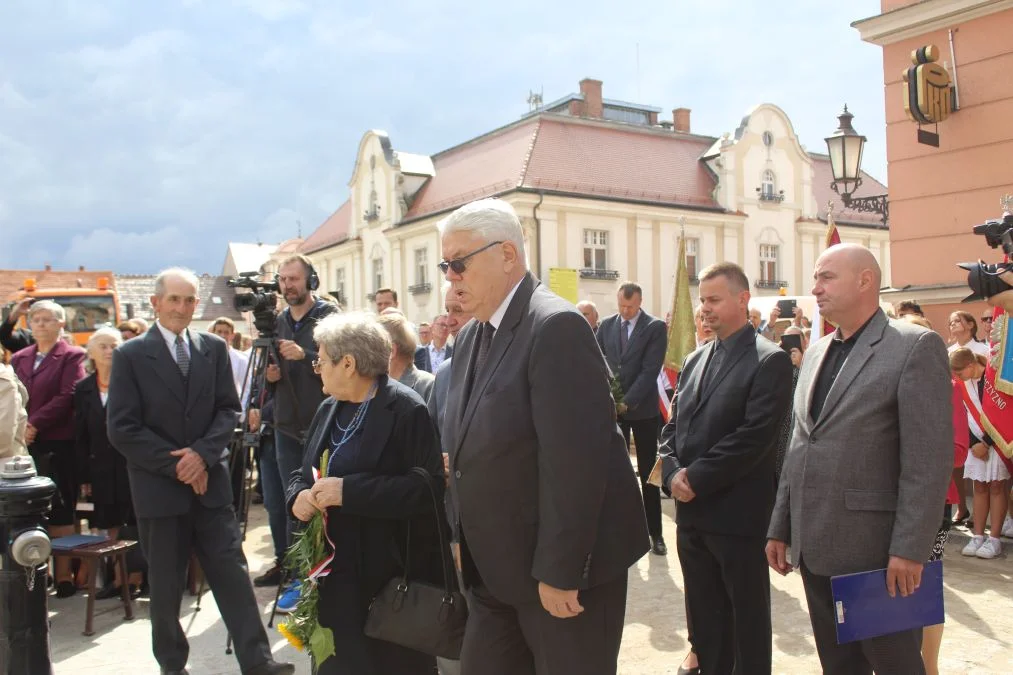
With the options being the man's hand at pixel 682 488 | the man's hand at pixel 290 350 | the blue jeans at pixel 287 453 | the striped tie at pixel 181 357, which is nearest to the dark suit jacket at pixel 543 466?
the man's hand at pixel 682 488

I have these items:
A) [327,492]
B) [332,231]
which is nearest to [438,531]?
[327,492]

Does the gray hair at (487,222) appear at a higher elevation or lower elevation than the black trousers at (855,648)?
higher

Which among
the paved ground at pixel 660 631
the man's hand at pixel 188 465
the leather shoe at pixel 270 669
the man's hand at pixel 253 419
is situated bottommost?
the paved ground at pixel 660 631

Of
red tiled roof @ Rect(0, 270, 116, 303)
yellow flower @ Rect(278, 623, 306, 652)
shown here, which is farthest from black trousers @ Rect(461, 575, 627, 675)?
red tiled roof @ Rect(0, 270, 116, 303)

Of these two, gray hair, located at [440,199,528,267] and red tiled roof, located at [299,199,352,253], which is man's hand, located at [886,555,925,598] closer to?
gray hair, located at [440,199,528,267]

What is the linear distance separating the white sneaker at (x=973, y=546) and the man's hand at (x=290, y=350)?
5.43m

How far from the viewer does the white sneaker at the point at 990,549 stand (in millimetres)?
6848

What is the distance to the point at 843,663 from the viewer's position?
3.40 metres

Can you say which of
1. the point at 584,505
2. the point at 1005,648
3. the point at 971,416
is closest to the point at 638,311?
the point at 971,416

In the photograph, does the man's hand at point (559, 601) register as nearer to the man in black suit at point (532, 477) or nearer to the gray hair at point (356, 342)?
the man in black suit at point (532, 477)

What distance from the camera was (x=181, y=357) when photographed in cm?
495

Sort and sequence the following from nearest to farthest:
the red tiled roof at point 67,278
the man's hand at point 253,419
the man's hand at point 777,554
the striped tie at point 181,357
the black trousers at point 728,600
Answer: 1. the man's hand at point 777,554
2. the black trousers at point 728,600
3. the striped tie at point 181,357
4. the man's hand at point 253,419
5. the red tiled roof at point 67,278

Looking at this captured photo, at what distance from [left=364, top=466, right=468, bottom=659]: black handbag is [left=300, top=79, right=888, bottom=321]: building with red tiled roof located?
82.1 ft

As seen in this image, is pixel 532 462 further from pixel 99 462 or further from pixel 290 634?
pixel 99 462
